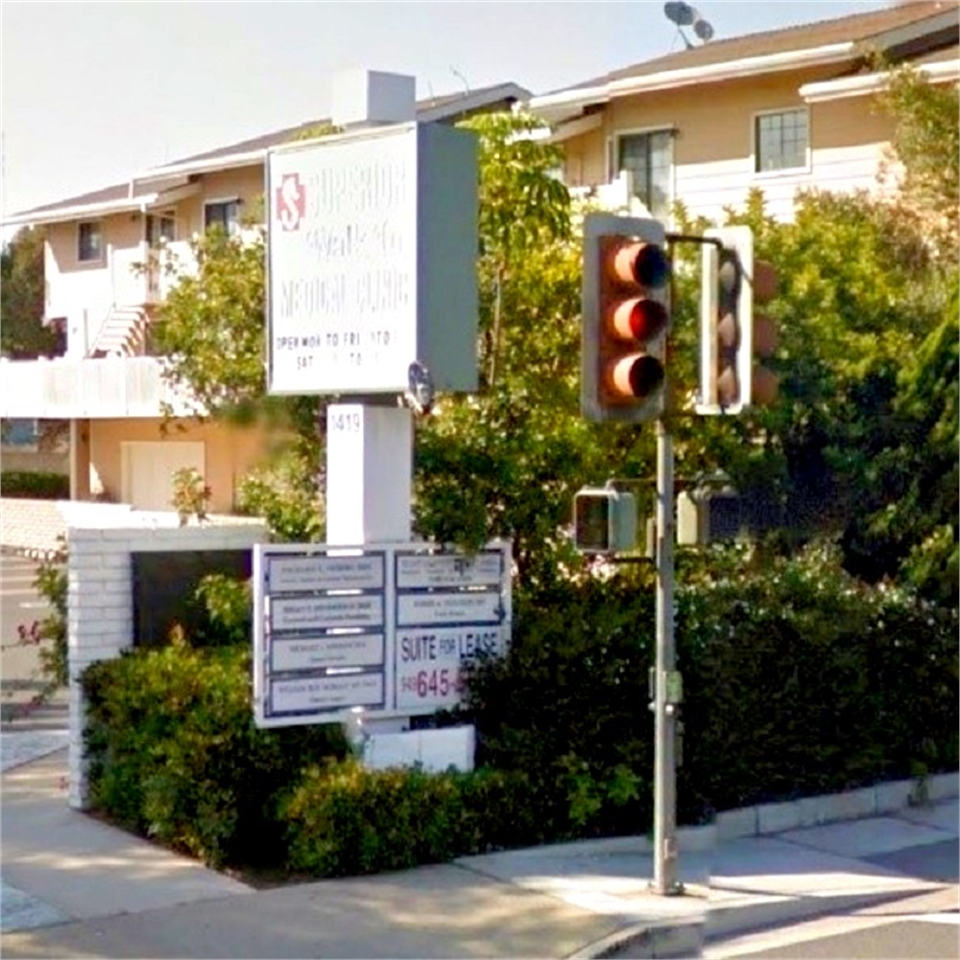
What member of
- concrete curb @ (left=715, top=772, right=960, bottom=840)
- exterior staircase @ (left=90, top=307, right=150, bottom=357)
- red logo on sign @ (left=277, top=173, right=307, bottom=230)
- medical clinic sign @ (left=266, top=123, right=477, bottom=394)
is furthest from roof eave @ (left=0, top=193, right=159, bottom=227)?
concrete curb @ (left=715, top=772, right=960, bottom=840)

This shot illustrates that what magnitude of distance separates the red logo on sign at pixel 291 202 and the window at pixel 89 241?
88.9 ft

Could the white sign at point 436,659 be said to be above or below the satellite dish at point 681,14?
below

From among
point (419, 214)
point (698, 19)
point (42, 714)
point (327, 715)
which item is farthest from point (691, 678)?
point (698, 19)

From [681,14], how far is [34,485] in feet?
77.0

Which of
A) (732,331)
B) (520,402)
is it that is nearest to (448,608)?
(520,402)

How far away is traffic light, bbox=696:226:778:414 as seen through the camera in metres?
10.3

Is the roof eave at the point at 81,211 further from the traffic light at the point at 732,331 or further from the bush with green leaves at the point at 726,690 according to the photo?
the traffic light at the point at 732,331

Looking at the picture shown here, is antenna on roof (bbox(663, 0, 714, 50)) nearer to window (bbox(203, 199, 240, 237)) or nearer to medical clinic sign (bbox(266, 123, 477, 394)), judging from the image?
window (bbox(203, 199, 240, 237))

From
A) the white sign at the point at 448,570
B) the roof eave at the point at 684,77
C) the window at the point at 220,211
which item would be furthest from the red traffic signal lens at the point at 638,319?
the window at the point at 220,211

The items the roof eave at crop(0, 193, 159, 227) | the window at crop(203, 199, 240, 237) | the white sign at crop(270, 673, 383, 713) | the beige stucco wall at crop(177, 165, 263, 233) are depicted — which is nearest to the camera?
the white sign at crop(270, 673, 383, 713)

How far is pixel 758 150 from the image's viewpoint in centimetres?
2405

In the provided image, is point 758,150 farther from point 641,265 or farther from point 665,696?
point 665,696

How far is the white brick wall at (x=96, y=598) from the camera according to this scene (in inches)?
481

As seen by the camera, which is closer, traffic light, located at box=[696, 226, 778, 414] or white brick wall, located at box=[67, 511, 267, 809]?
traffic light, located at box=[696, 226, 778, 414]
